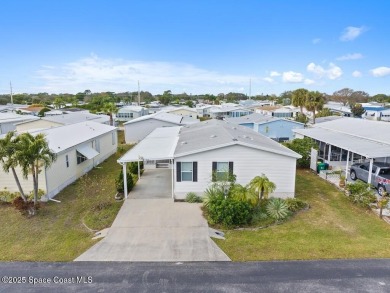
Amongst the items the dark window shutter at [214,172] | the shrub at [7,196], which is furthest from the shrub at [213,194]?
the shrub at [7,196]

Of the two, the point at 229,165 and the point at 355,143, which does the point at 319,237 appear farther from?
the point at 355,143

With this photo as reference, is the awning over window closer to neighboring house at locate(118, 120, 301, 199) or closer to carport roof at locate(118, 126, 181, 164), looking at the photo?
carport roof at locate(118, 126, 181, 164)

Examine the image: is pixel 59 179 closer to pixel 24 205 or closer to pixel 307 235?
pixel 24 205

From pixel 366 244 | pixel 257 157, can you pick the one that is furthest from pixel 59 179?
pixel 366 244

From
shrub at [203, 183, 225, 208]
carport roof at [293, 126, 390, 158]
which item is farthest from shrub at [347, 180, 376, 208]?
shrub at [203, 183, 225, 208]

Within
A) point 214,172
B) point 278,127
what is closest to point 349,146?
point 214,172
